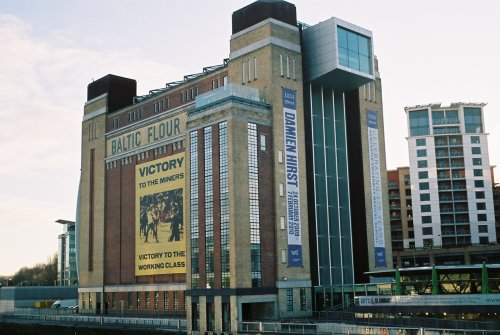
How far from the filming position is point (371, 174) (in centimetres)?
9694

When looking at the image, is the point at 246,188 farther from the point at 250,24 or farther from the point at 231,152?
the point at 250,24

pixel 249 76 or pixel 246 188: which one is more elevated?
pixel 249 76

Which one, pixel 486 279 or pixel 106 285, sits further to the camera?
pixel 106 285

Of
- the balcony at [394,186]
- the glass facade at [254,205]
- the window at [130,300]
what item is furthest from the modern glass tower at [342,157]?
the balcony at [394,186]

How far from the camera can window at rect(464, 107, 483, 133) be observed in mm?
157250

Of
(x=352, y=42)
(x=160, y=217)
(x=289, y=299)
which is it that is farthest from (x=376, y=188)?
(x=160, y=217)

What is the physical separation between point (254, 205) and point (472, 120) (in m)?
94.6

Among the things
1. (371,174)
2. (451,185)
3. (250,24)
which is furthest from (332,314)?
(451,185)

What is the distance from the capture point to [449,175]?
156250 millimetres

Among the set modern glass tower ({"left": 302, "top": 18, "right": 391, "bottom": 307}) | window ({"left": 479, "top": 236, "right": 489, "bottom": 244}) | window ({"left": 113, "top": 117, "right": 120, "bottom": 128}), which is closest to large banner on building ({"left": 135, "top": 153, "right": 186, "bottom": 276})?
window ({"left": 113, "top": 117, "right": 120, "bottom": 128})

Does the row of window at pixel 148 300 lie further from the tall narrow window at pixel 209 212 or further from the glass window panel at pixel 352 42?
the glass window panel at pixel 352 42

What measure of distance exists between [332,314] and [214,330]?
14227 millimetres

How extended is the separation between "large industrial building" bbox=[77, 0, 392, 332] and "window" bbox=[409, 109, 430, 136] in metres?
59.2

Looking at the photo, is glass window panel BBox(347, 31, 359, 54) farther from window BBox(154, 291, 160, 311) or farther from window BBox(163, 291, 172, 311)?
window BBox(154, 291, 160, 311)
